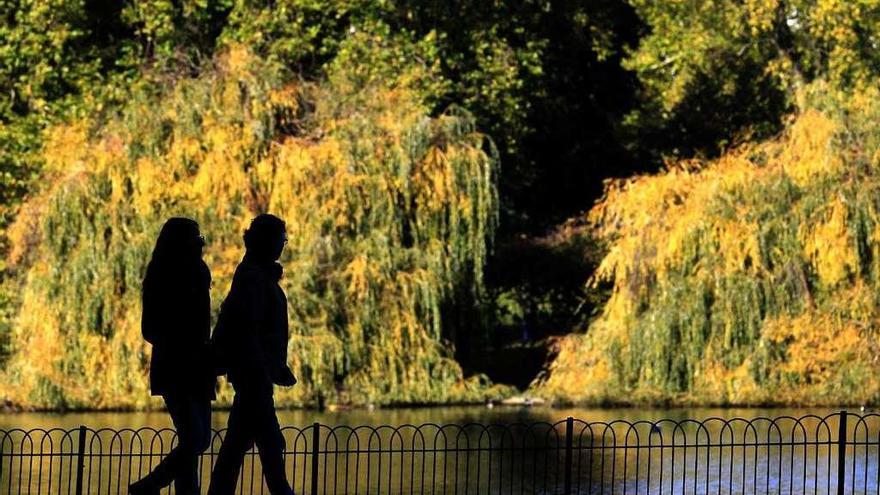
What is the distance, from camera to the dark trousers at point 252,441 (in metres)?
12.0

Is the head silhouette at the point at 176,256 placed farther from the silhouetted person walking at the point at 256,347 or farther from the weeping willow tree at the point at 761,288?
the weeping willow tree at the point at 761,288

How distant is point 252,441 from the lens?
12195 millimetres

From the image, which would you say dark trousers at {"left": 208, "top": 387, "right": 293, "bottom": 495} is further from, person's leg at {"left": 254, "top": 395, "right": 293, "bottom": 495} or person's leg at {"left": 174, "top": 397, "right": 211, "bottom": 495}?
person's leg at {"left": 174, "top": 397, "right": 211, "bottom": 495}

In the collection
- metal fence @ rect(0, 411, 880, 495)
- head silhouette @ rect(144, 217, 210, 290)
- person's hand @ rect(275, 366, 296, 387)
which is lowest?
metal fence @ rect(0, 411, 880, 495)

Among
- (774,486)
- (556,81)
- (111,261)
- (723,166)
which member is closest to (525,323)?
(556,81)

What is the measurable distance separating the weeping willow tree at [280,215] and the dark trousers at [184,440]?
14823mm

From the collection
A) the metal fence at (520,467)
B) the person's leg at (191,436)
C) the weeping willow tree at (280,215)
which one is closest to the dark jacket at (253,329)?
the person's leg at (191,436)

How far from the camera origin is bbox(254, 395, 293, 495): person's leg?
12031 mm

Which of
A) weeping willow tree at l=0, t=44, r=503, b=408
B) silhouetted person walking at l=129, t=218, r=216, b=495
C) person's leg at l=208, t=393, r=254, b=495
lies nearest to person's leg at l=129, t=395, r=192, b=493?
Result: silhouetted person walking at l=129, t=218, r=216, b=495

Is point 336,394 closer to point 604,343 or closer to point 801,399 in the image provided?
point 604,343

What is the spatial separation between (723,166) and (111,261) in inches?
377

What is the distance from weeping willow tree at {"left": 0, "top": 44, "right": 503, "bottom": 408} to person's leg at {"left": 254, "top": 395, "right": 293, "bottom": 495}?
584 inches

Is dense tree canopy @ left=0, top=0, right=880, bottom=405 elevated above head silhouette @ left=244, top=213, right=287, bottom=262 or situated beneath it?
elevated above

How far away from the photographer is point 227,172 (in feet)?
93.0
